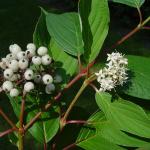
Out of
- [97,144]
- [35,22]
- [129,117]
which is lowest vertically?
[35,22]

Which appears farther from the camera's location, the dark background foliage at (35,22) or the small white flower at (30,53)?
the dark background foliage at (35,22)

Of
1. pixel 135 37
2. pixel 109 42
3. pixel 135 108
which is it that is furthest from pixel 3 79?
pixel 135 37

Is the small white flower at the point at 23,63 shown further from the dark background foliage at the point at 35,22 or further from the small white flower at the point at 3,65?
the dark background foliage at the point at 35,22

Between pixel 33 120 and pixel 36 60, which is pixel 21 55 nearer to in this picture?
pixel 36 60

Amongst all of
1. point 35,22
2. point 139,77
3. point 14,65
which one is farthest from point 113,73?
point 35,22

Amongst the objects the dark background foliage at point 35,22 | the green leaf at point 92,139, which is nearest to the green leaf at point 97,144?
the green leaf at point 92,139
